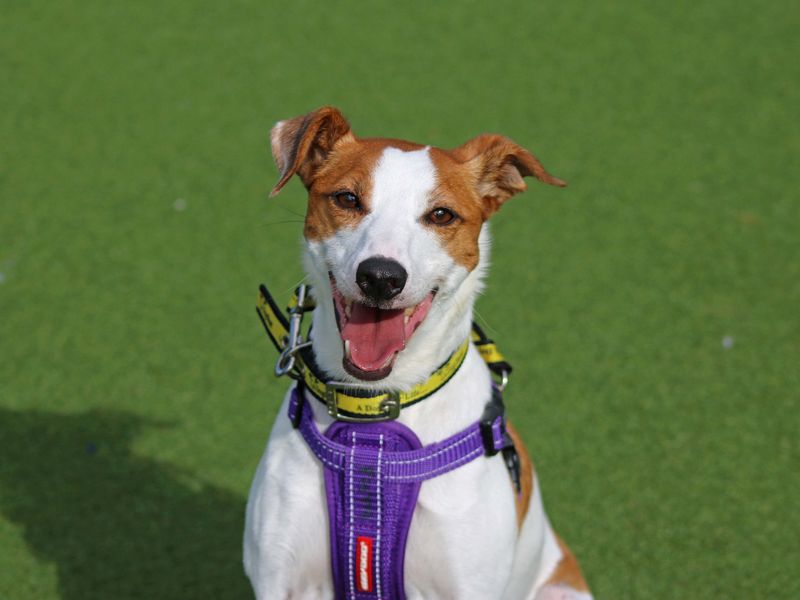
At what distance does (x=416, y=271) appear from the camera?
2.98 metres

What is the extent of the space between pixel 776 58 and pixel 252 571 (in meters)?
6.90

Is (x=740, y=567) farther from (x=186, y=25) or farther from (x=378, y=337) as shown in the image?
(x=186, y=25)

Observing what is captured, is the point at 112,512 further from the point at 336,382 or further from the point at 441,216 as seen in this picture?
the point at 441,216

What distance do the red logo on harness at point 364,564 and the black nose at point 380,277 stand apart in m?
0.74

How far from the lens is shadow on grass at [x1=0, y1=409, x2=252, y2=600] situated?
4398 mm

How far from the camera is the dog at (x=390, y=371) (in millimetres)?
3084

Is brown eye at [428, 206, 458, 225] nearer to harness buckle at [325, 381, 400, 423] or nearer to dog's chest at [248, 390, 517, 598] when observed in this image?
harness buckle at [325, 381, 400, 423]

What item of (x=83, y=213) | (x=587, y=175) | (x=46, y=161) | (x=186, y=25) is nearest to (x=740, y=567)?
(x=587, y=175)

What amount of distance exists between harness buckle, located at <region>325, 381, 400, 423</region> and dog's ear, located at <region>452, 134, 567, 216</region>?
695 millimetres

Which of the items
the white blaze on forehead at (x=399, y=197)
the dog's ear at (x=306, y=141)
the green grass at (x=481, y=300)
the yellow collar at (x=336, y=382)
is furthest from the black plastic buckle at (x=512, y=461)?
the green grass at (x=481, y=300)

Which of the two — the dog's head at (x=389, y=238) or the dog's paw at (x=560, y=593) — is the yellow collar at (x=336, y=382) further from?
the dog's paw at (x=560, y=593)

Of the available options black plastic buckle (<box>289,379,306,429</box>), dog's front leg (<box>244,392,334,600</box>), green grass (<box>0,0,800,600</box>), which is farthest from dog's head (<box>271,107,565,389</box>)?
green grass (<box>0,0,800,600</box>)

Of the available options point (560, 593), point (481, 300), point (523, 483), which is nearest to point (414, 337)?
point (523, 483)

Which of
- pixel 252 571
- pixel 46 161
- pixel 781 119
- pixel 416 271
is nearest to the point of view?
pixel 416 271
